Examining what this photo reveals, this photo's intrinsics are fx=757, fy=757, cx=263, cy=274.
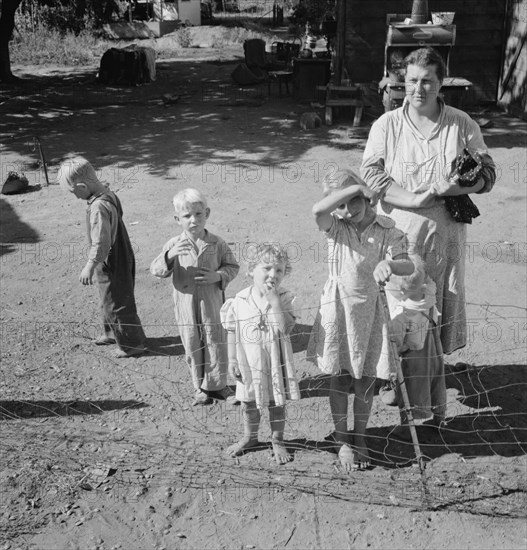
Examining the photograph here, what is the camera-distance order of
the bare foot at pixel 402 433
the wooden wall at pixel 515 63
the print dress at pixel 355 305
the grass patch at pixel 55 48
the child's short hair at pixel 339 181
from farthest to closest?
the grass patch at pixel 55 48, the wooden wall at pixel 515 63, the bare foot at pixel 402 433, the print dress at pixel 355 305, the child's short hair at pixel 339 181

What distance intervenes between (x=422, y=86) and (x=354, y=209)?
889 millimetres


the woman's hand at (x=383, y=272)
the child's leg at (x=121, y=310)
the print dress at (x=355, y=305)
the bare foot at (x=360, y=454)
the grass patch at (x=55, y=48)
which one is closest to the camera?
the woman's hand at (x=383, y=272)

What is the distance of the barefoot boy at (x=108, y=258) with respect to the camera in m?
5.21

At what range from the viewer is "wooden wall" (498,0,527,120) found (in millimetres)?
13453

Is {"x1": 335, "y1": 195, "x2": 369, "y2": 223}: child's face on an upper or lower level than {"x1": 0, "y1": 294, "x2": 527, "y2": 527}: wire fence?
upper

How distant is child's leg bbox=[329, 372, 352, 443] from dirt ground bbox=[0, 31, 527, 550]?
0.67 ft

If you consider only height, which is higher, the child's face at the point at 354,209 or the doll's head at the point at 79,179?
the child's face at the point at 354,209

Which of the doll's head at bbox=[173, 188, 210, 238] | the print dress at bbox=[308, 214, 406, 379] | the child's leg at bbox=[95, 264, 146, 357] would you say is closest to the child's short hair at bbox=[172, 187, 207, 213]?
the doll's head at bbox=[173, 188, 210, 238]

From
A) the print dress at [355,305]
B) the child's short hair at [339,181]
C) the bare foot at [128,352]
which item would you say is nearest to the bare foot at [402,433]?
the print dress at [355,305]

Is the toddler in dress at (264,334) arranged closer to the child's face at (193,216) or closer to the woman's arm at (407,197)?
the child's face at (193,216)

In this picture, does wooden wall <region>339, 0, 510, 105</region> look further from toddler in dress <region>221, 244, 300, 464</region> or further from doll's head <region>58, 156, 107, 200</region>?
toddler in dress <region>221, 244, 300, 464</region>

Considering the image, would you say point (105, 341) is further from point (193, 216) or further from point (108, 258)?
point (193, 216)

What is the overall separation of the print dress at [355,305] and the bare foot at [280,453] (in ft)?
1.84

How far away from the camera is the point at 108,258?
5492 millimetres
